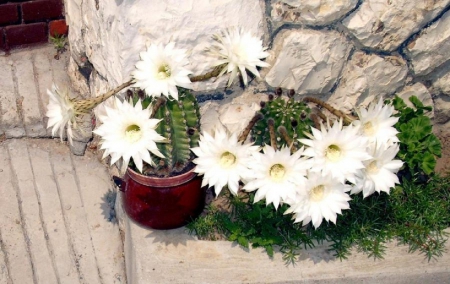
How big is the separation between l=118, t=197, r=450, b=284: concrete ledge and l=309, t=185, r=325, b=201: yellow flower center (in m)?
0.53

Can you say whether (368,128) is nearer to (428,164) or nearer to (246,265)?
(428,164)

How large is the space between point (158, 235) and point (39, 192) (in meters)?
0.78

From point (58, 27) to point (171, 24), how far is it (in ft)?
4.09

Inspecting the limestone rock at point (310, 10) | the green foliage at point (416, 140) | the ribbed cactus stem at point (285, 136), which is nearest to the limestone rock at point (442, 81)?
the green foliage at point (416, 140)

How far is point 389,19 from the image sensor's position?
280 cm

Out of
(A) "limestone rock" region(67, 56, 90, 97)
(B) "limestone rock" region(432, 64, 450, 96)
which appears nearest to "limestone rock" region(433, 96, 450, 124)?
(B) "limestone rock" region(432, 64, 450, 96)

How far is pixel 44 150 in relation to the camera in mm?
3416

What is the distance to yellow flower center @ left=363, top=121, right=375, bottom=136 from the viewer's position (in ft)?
8.06

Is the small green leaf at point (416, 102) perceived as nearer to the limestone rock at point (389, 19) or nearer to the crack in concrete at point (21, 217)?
the limestone rock at point (389, 19)

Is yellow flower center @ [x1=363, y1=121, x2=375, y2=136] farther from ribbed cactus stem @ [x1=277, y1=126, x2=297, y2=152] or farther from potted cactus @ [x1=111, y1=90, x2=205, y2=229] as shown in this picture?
potted cactus @ [x1=111, y1=90, x2=205, y2=229]

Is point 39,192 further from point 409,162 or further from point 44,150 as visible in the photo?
point 409,162

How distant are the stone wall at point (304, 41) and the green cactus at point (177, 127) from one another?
301 millimetres

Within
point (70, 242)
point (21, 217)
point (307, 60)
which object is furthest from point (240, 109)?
point (21, 217)

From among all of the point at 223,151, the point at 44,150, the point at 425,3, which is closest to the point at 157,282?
the point at 223,151
